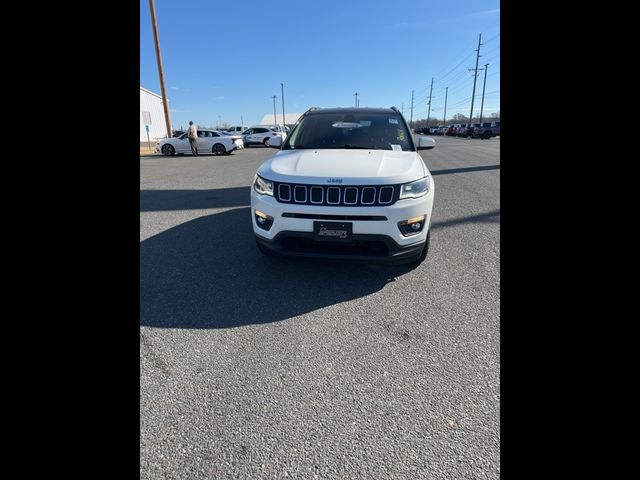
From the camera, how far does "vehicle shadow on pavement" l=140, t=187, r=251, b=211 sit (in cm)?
656

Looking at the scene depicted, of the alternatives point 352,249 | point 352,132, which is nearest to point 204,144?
point 352,132

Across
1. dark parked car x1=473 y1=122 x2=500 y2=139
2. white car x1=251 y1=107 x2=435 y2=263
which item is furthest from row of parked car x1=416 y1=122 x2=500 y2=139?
white car x1=251 y1=107 x2=435 y2=263

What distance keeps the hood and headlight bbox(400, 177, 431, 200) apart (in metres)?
0.05

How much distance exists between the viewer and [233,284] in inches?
128

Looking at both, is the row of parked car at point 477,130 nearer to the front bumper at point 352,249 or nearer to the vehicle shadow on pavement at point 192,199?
the vehicle shadow on pavement at point 192,199

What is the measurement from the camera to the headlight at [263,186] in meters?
3.07

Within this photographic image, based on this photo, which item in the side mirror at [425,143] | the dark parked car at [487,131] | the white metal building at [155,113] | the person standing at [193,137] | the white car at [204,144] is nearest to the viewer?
the side mirror at [425,143]

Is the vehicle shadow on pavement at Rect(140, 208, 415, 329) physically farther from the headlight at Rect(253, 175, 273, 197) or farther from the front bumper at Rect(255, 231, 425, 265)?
the headlight at Rect(253, 175, 273, 197)

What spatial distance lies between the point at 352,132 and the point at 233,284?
94.8 inches

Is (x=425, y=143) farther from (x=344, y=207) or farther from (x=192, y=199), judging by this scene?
(x=192, y=199)

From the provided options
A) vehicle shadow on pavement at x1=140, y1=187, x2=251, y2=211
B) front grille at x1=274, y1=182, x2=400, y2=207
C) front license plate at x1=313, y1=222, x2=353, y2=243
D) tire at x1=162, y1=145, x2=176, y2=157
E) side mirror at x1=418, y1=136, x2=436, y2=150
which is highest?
side mirror at x1=418, y1=136, x2=436, y2=150

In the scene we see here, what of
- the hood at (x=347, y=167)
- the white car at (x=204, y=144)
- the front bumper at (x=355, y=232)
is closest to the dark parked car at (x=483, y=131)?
the white car at (x=204, y=144)
